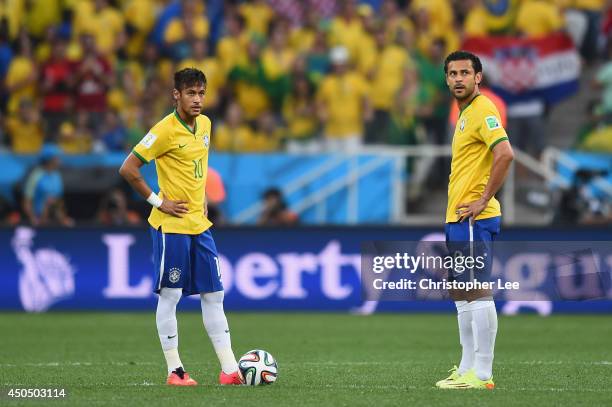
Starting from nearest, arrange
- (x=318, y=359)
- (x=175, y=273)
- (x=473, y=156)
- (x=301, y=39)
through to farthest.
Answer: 1. (x=473, y=156)
2. (x=175, y=273)
3. (x=318, y=359)
4. (x=301, y=39)

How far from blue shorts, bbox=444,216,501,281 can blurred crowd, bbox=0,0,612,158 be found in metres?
9.92

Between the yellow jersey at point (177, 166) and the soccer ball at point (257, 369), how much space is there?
3.27 ft

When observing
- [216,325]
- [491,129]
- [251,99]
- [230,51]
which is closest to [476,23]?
[251,99]

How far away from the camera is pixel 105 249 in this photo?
16.9 m

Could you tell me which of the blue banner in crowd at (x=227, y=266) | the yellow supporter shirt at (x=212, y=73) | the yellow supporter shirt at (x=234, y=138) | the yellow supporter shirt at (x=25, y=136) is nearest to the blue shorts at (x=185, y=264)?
the blue banner in crowd at (x=227, y=266)

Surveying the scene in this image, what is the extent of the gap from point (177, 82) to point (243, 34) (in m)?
11.7

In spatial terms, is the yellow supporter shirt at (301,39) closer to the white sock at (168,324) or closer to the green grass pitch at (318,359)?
the green grass pitch at (318,359)

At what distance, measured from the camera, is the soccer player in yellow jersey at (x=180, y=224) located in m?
9.20

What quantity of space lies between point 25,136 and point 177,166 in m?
10.5

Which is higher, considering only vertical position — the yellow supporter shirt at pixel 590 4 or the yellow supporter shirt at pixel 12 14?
the yellow supporter shirt at pixel 590 4

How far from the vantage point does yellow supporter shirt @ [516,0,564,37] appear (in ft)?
66.0

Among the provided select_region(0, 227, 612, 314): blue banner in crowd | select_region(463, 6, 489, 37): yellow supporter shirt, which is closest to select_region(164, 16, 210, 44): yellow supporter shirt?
select_region(463, 6, 489, 37): yellow supporter shirt

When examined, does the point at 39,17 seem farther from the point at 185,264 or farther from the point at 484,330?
the point at 484,330

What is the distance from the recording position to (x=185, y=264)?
9.25 m
